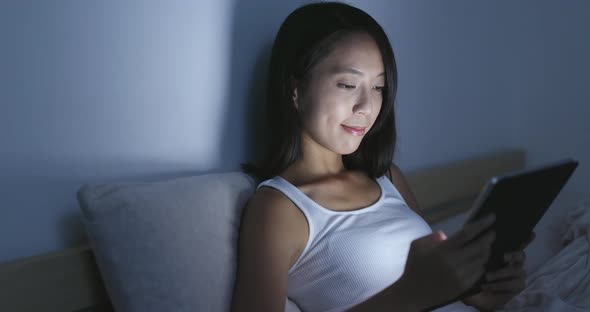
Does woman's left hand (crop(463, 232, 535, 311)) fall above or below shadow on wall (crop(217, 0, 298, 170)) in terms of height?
below

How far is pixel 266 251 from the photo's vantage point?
0.87m

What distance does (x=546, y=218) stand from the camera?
159cm

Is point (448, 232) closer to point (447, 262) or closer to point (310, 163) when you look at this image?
point (310, 163)

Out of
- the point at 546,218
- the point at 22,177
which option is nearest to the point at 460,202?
the point at 546,218

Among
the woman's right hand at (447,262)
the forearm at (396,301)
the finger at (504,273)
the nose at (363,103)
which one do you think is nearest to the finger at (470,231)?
the woman's right hand at (447,262)

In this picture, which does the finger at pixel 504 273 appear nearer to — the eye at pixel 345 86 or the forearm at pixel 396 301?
the forearm at pixel 396 301

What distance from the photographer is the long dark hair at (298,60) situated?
1.02m

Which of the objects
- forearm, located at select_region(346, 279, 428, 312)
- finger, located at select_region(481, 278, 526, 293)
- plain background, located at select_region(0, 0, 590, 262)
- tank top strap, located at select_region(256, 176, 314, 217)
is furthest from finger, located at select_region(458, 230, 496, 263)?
plain background, located at select_region(0, 0, 590, 262)

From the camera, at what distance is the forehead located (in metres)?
1.01

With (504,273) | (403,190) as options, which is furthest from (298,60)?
(504,273)

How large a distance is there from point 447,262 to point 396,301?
0.12 metres

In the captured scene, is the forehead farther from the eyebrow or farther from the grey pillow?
the grey pillow

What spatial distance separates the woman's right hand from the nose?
1.17 ft

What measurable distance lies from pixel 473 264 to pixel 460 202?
47.7 inches
